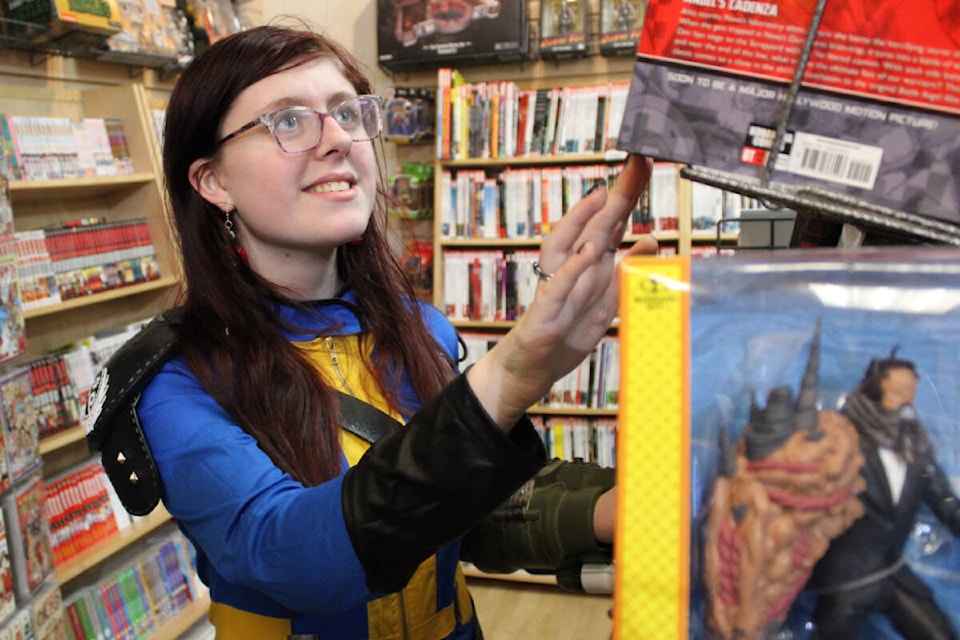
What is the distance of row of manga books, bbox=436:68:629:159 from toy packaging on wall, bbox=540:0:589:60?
176mm

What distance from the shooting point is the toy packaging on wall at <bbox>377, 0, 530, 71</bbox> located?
131 inches

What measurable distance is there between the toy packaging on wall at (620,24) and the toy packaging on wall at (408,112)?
87cm

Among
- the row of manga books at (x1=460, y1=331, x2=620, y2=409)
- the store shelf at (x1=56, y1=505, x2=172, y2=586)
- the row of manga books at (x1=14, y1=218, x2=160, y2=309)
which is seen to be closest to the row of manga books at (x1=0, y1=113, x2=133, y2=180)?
the row of manga books at (x1=14, y1=218, x2=160, y2=309)

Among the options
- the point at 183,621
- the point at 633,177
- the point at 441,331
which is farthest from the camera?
the point at 183,621

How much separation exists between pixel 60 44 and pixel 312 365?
7.12ft

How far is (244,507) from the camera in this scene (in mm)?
805

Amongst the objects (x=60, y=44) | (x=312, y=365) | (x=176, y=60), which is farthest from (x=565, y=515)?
(x=176, y=60)

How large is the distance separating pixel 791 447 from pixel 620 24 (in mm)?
3203

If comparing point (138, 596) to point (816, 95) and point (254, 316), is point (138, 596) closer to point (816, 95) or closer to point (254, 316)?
point (254, 316)

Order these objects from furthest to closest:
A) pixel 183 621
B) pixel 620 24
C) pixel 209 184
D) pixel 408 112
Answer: pixel 408 112, pixel 620 24, pixel 183 621, pixel 209 184

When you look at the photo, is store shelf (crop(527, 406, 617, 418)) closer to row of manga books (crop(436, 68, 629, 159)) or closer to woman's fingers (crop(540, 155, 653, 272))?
row of manga books (crop(436, 68, 629, 159))

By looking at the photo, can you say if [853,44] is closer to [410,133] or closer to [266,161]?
[266,161]

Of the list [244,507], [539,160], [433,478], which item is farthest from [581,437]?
[433,478]

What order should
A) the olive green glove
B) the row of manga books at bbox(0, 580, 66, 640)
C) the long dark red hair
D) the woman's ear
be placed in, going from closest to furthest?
the olive green glove → the long dark red hair → the woman's ear → the row of manga books at bbox(0, 580, 66, 640)
